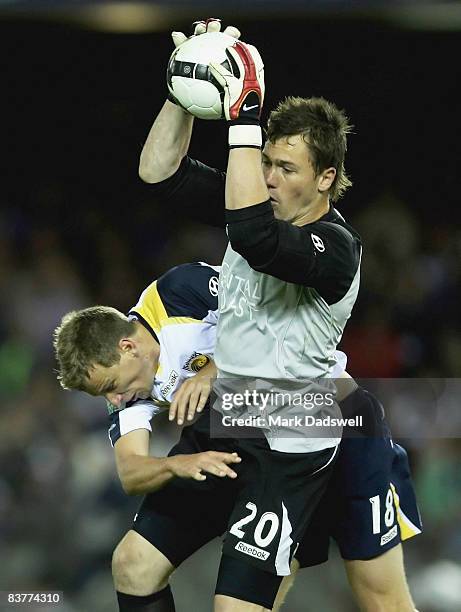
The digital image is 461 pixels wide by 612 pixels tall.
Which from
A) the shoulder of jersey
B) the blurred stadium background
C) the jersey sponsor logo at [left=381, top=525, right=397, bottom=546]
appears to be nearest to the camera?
the shoulder of jersey

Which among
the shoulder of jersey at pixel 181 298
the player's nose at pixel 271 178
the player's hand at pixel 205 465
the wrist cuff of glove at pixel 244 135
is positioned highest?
the wrist cuff of glove at pixel 244 135

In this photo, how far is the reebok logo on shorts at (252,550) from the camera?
3.01m

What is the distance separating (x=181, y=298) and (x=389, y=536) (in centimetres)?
103

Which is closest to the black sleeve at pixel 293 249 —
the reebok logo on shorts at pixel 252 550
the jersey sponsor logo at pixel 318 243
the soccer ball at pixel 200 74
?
the jersey sponsor logo at pixel 318 243

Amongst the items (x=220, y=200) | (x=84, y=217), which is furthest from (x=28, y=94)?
(x=220, y=200)

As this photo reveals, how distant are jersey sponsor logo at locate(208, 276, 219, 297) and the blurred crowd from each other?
7.05 feet

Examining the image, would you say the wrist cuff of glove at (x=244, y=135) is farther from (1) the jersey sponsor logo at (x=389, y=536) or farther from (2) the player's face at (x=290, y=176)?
(1) the jersey sponsor logo at (x=389, y=536)

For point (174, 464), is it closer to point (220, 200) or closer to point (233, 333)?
point (233, 333)

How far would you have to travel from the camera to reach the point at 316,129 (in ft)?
9.96

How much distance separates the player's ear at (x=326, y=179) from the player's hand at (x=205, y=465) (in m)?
0.80

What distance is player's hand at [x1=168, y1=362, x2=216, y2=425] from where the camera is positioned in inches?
123

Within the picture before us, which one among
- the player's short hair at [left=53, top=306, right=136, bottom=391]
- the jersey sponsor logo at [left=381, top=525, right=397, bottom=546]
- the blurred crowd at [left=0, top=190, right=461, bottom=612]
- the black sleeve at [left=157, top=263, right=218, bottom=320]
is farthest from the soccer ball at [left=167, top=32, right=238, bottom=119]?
the blurred crowd at [left=0, top=190, right=461, bottom=612]

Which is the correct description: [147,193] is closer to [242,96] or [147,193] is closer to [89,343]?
[89,343]

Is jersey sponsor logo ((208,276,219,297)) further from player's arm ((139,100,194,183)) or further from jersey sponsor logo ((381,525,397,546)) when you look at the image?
jersey sponsor logo ((381,525,397,546))
